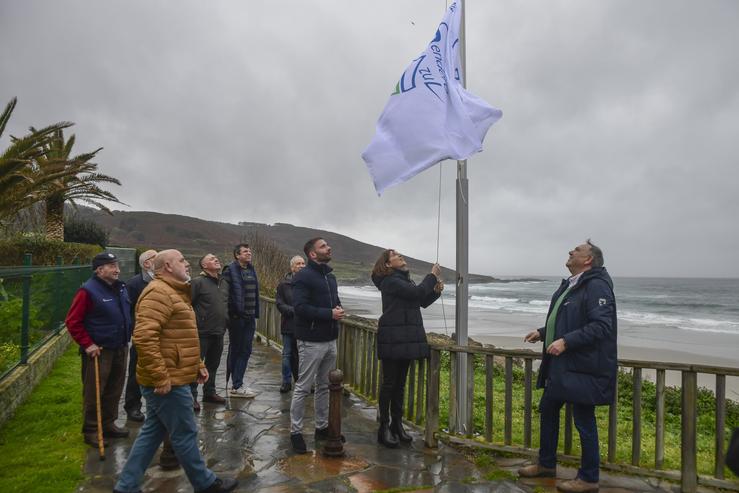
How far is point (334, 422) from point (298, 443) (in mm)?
431

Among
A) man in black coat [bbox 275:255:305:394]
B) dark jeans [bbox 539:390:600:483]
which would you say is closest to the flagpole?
dark jeans [bbox 539:390:600:483]

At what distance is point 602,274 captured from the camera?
3982 mm

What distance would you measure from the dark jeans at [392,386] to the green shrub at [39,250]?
1195cm

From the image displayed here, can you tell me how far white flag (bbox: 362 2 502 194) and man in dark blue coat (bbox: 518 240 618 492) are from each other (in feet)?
5.00

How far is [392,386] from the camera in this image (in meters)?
4.99

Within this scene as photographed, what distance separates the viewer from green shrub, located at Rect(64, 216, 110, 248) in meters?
20.6

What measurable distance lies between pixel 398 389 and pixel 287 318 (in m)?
2.55

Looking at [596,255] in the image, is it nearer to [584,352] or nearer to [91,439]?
[584,352]

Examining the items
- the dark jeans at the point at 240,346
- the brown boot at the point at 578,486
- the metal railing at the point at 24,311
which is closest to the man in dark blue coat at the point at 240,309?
the dark jeans at the point at 240,346

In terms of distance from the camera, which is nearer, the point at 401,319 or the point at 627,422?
the point at 401,319

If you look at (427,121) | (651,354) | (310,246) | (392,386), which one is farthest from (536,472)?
(651,354)

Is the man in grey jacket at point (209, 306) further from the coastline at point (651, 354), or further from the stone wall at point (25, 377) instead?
the coastline at point (651, 354)

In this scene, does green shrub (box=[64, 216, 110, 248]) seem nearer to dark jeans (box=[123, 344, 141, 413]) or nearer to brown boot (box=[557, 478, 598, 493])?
dark jeans (box=[123, 344, 141, 413])

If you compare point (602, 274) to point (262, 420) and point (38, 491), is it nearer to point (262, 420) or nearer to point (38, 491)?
point (262, 420)
